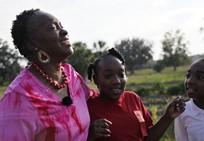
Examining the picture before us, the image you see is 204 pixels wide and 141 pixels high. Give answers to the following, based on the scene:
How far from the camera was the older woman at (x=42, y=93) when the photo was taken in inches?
79.6

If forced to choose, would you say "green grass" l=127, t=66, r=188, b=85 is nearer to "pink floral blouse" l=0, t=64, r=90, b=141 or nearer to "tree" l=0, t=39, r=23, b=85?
"tree" l=0, t=39, r=23, b=85

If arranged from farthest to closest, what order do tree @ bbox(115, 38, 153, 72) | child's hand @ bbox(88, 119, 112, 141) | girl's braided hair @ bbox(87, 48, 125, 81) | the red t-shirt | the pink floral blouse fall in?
tree @ bbox(115, 38, 153, 72)
girl's braided hair @ bbox(87, 48, 125, 81)
the red t-shirt
child's hand @ bbox(88, 119, 112, 141)
the pink floral blouse

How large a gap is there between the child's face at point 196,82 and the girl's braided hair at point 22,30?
1274mm

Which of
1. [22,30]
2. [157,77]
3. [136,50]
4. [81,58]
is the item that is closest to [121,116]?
[22,30]

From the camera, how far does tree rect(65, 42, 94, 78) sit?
35781 mm

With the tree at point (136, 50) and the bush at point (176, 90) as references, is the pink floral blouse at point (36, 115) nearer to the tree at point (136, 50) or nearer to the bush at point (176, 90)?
the bush at point (176, 90)

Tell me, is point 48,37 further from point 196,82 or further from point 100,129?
point 196,82

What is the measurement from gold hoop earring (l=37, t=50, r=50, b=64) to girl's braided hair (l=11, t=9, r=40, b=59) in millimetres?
93

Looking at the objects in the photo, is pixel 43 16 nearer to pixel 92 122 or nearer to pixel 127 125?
pixel 92 122

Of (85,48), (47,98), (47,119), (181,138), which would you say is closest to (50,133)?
(47,119)

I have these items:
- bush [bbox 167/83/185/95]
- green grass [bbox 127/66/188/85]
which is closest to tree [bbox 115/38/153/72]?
green grass [bbox 127/66/188/85]

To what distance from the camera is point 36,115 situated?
2.04 metres

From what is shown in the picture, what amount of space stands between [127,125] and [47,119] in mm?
707

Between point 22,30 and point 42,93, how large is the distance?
442 mm
